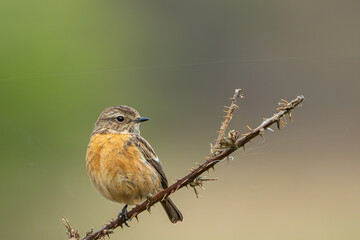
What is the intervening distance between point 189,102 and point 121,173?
47.0ft

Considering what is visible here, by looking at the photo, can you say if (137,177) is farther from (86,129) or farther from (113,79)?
(113,79)

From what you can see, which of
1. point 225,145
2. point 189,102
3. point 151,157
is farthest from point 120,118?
point 189,102

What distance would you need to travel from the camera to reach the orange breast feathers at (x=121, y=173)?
4.95 meters

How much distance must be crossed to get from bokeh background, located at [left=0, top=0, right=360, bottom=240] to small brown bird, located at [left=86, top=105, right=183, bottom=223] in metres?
5.17

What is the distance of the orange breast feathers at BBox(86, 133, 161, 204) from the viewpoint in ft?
16.2

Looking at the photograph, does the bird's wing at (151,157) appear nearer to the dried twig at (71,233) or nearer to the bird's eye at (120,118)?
the bird's eye at (120,118)

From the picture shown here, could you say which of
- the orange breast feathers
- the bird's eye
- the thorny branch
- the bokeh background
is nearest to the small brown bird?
the orange breast feathers

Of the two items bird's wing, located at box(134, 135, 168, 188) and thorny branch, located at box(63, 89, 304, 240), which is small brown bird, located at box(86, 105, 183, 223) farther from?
thorny branch, located at box(63, 89, 304, 240)

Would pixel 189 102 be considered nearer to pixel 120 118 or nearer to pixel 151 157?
pixel 120 118

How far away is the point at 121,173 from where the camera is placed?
502 cm
